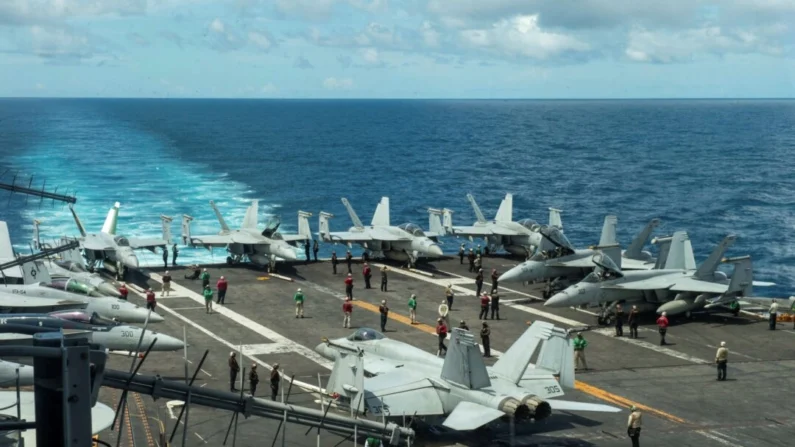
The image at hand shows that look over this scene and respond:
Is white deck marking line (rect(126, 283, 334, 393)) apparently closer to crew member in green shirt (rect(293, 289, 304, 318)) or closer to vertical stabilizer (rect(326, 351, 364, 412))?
vertical stabilizer (rect(326, 351, 364, 412))

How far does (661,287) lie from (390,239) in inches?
648

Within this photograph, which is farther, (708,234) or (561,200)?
(561,200)

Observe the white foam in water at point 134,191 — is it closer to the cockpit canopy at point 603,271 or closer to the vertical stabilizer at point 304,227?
the vertical stabilizer at point 304,227

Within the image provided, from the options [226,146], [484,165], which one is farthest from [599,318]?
[226,146]

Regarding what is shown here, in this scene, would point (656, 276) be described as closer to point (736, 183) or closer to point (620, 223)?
point (620, 223)

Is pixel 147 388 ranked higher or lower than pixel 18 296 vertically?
higher

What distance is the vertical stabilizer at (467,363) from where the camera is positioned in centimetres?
2486

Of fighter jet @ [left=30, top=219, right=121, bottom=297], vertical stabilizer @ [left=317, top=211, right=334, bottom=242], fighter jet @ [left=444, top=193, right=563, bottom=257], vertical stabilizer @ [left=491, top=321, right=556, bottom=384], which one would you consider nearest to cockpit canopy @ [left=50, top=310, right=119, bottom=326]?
fighter jet @ [left=30, top=219, right=121, bottom=297]

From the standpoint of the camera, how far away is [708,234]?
249 feet

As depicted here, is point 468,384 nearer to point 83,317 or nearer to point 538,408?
point 538,408

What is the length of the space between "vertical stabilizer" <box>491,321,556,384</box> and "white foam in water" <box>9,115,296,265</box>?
36027mm

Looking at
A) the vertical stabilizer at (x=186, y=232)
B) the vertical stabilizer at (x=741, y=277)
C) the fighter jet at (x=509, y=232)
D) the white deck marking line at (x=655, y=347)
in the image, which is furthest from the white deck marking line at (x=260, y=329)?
the vertical stabilizer at (x=741, y=277)

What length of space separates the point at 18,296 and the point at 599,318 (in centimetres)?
2270

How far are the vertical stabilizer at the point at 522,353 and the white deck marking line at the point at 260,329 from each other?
856cm
